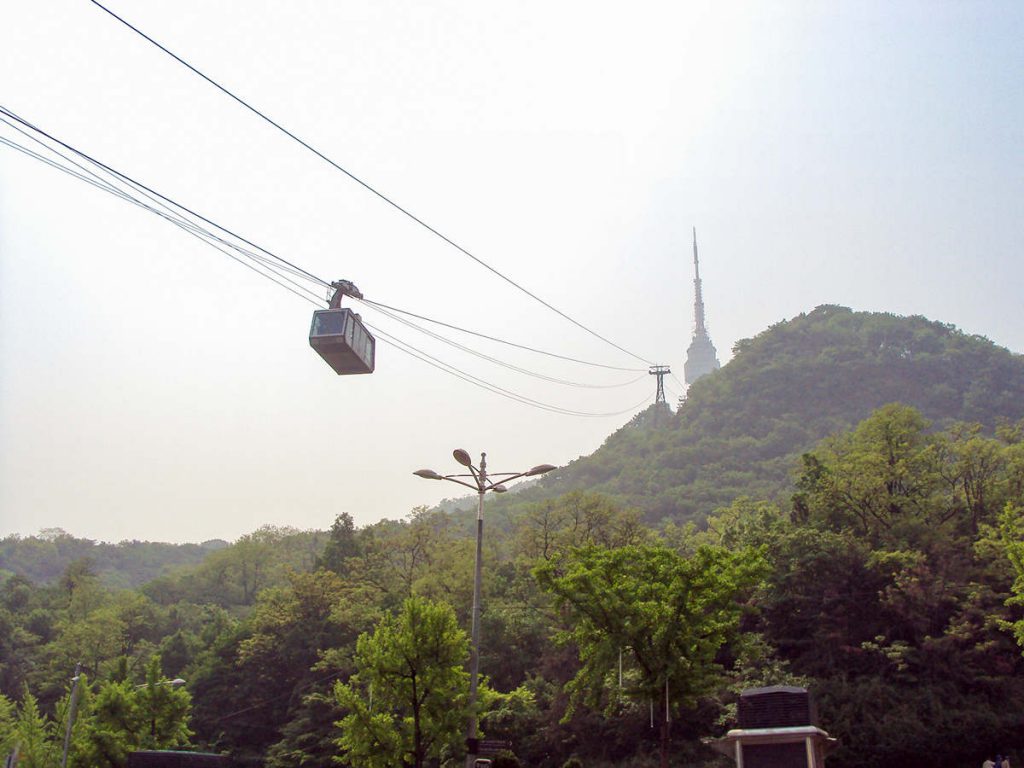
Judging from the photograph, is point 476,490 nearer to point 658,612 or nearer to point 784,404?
point 658,612

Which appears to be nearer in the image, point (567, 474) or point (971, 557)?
point (971, 557)

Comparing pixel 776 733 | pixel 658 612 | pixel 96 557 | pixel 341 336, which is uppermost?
pixel 96 557

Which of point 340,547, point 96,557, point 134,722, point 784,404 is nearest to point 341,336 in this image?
point 134,722

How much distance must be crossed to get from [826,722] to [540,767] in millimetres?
12900

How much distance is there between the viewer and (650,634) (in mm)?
25016

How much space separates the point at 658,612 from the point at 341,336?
44.1 feet

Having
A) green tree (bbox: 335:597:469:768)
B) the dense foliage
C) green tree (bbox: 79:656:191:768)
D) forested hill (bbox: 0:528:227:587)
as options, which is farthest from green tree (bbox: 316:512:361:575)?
forested hill (bbox: 0:528:227:587)

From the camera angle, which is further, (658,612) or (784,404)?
(784,404)

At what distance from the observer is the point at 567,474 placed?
132500 mm

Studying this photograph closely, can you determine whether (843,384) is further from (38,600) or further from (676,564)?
(676,564)

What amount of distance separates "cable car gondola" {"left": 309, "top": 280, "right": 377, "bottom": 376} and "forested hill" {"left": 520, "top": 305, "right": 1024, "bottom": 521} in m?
88.1

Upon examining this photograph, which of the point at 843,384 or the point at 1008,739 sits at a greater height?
the point at 843,384

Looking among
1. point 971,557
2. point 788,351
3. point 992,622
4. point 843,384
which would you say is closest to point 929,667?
point 992,622

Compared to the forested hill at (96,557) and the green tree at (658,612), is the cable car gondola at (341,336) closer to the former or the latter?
the green tree at (658,612)
